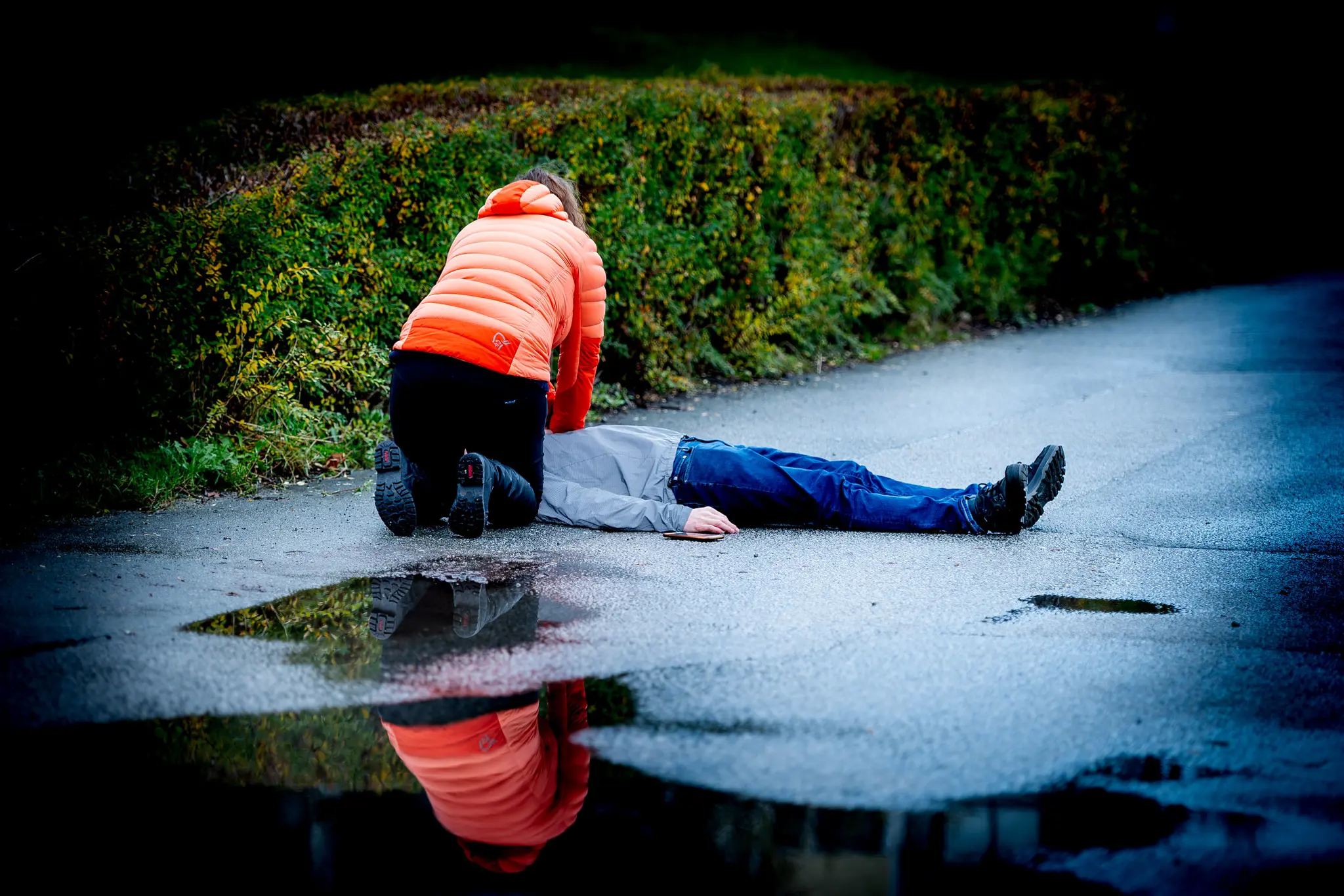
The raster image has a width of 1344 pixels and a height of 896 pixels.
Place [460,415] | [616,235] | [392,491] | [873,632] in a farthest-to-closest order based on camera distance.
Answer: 1. [616,235]
2. [392,491]
3. [460,415]
4. [873,632]

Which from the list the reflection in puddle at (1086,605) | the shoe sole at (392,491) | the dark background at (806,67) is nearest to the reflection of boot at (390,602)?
the shoe sole at (392,491)

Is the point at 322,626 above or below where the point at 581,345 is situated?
below

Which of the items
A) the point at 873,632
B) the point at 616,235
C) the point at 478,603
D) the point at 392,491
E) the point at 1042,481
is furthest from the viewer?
the point at 616,235

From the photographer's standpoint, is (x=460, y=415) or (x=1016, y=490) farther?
(x=1016, y=490)

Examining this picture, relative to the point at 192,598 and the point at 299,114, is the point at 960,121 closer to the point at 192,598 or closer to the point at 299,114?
the point at 299,114

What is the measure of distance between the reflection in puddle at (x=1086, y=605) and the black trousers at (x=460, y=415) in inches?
82.3

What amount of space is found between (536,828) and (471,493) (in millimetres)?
2250

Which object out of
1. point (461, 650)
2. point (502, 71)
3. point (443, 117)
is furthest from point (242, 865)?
point (502, 71)

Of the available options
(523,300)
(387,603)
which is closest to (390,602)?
(387,603)

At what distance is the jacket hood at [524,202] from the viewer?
18.3 ft

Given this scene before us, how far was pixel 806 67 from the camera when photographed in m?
20.3

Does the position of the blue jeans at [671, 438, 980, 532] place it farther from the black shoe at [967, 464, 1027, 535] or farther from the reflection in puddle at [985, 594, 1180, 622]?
the reflection in puddle at [985, 594, 1180, 622]

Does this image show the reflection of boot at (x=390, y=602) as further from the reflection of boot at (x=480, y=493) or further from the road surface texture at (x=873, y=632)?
the reflection of boot at (x=480, y=493)

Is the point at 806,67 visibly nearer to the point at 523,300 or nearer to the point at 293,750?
the point at 523,300
